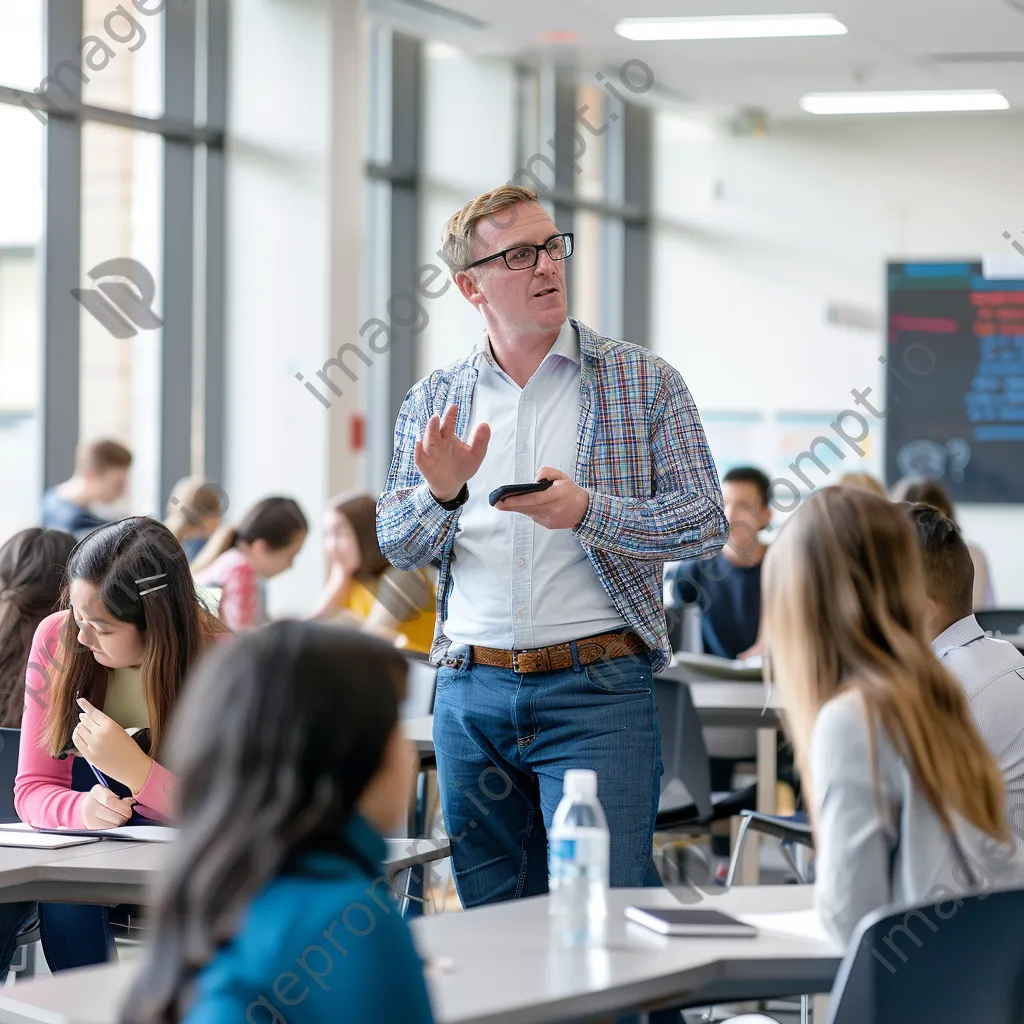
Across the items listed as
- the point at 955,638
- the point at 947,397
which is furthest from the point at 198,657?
the point at 947,397

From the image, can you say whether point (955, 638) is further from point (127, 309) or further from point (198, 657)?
point (127, 309)

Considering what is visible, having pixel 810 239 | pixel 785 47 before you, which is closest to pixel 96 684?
pixel 785 47

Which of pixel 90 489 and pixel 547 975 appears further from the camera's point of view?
pixel 90 489

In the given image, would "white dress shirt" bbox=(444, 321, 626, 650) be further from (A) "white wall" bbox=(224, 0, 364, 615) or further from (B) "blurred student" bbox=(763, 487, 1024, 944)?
(A) "white wall" bbox=(224, 0, 364, 615)

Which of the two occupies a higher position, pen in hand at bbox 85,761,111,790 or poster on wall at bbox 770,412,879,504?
poster on wall at bbox 770,412,879,504

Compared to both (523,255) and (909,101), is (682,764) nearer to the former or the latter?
→ (523,255)

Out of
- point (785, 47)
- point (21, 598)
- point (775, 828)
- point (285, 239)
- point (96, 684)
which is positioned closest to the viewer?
point (96, 684)

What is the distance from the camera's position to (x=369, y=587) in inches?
205

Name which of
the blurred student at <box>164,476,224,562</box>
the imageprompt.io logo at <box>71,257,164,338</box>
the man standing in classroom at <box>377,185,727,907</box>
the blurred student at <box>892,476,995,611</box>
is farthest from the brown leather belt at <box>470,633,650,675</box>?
the imageprompt.io logo at <box>71,257,164,338</box>

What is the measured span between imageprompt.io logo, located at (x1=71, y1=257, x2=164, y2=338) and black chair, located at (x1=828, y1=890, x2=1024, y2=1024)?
4981mm

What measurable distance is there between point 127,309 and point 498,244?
410 centimetres

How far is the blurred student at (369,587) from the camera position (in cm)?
479

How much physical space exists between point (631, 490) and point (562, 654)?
0.31 m

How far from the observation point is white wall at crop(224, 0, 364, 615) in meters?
6.68
